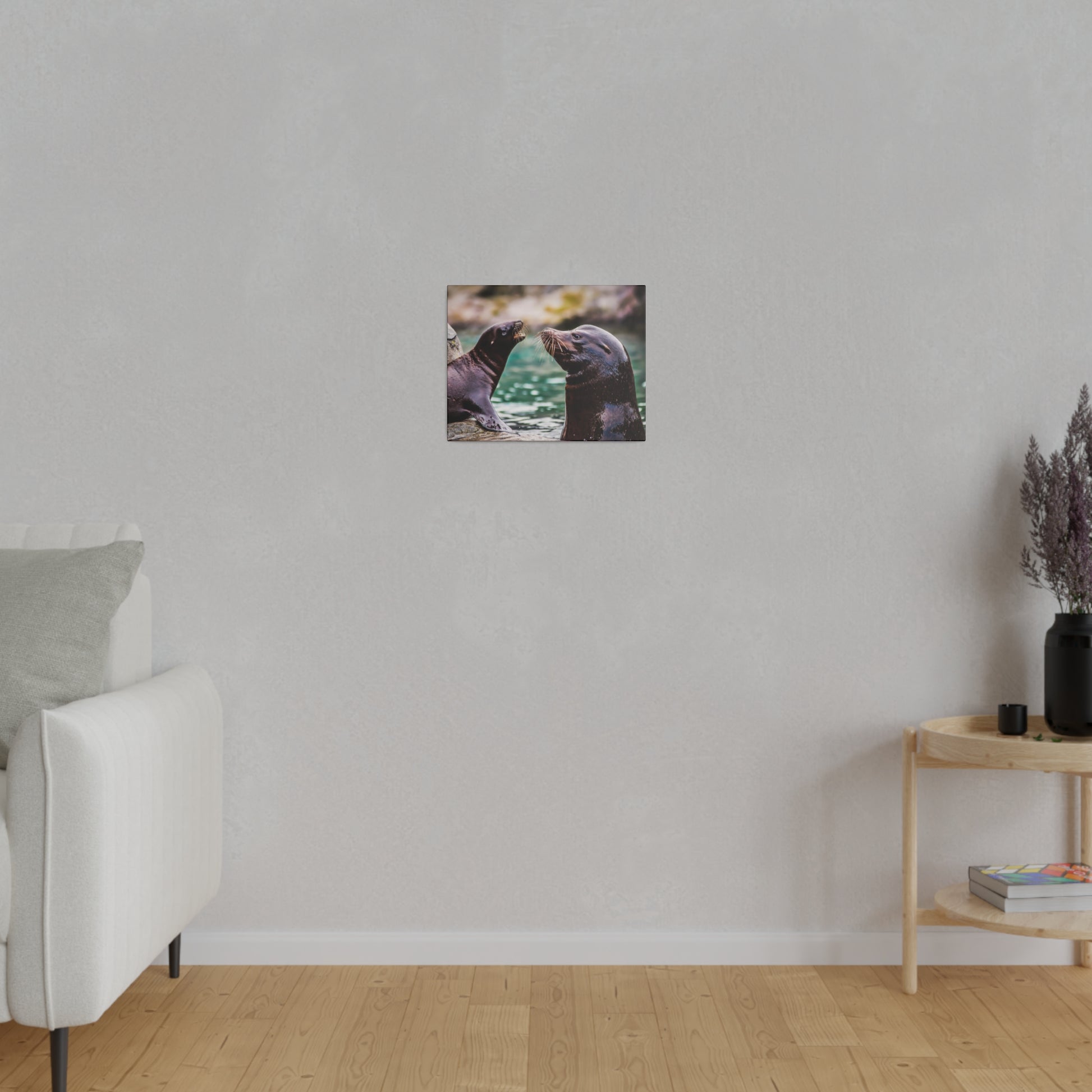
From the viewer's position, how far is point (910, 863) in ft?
7.28

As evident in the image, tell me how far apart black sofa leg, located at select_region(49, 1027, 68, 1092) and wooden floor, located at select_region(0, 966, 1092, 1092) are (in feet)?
0.36

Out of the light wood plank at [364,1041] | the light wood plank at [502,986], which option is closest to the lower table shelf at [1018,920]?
the light wood plank at [502,986]

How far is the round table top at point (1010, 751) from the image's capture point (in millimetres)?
2037

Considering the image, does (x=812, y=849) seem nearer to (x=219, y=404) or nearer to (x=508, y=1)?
(x=219, y=404)

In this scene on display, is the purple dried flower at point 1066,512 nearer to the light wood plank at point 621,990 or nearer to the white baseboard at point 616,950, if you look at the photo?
the white baseboard at point 616,950

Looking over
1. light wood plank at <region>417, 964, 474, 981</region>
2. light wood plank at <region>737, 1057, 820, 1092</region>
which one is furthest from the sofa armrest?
light wood plank at <region>737, 1057, 820, 1092</region>

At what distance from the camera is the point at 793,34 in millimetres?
2383

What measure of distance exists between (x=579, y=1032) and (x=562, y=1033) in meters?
0.03

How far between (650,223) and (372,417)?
2.56ft

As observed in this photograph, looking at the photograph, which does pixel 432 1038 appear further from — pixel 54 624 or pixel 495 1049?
pixel 54 624

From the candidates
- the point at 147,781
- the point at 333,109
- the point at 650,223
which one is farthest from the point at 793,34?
the point at 147,781

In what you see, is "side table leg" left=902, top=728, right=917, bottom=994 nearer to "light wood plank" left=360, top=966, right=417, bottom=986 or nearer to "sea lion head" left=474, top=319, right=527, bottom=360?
"light wood plank" left=360, top=966, right=417, bottom=986

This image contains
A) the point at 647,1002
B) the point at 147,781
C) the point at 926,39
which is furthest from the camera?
the point at 926,39

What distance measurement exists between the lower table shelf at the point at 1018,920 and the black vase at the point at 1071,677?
1.21ft
